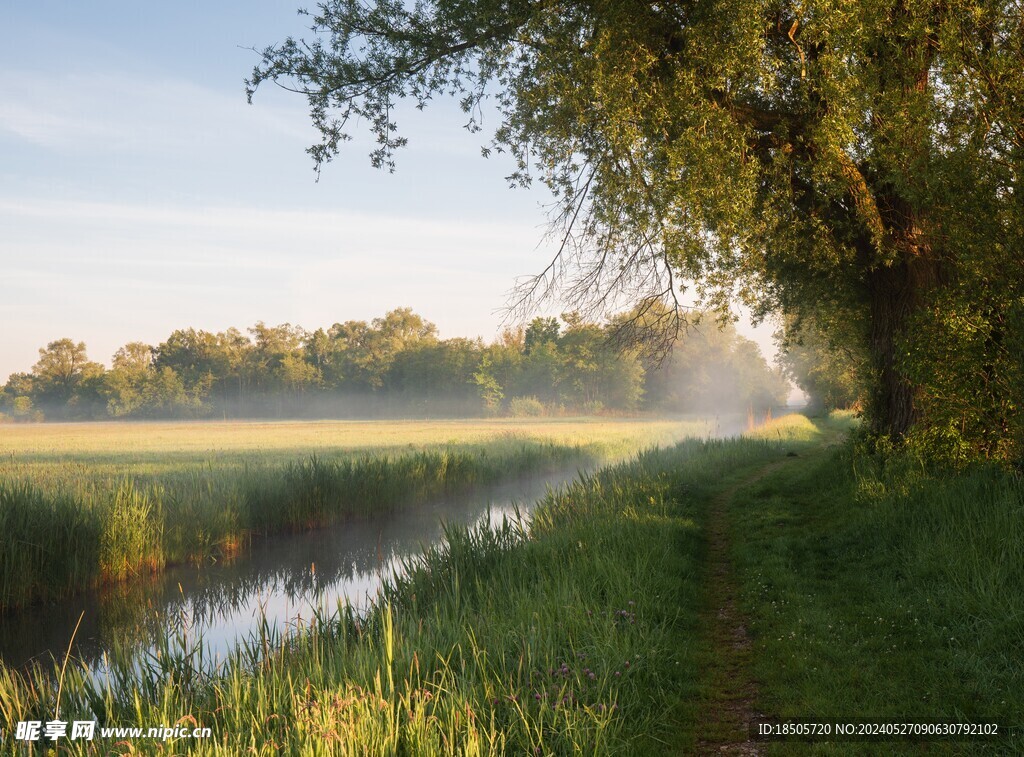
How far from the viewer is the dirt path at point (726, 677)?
195 inches

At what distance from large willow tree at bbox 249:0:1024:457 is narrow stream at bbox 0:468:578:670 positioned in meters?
6.34

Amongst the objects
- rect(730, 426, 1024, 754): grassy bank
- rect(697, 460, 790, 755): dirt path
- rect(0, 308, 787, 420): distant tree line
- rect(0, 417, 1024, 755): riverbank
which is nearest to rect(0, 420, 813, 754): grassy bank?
rect(0, 417, 1024, 755): riverbank

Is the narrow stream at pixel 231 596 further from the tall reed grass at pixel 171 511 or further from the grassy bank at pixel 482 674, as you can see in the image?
the grassy bank at pixel 482 674

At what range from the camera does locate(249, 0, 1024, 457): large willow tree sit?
30.0 feet

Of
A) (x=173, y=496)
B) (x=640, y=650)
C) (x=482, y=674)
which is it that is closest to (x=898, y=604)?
(x=640, y=650)

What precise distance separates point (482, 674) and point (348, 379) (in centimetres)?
9512

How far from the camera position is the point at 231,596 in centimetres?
1113

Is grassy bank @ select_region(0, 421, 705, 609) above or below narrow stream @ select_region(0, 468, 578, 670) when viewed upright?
above

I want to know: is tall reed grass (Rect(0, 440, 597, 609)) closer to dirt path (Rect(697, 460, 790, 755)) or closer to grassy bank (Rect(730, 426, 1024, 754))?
dirt path (Rect(697, 460, 790, 755))

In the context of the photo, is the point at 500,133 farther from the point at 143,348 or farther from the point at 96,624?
the point at 143,348

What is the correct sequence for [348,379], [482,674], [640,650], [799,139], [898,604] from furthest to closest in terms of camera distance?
1. [348,379]
2. [799,139]
3. [898,604]
4. [640,650]
5. [482,674]

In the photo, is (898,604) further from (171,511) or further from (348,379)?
(348,379)

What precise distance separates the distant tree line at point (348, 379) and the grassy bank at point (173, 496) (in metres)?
55.4

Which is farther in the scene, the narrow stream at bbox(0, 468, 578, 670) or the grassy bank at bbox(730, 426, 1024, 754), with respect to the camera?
the narrow stream at bbox(0, 468, 578, 670)
